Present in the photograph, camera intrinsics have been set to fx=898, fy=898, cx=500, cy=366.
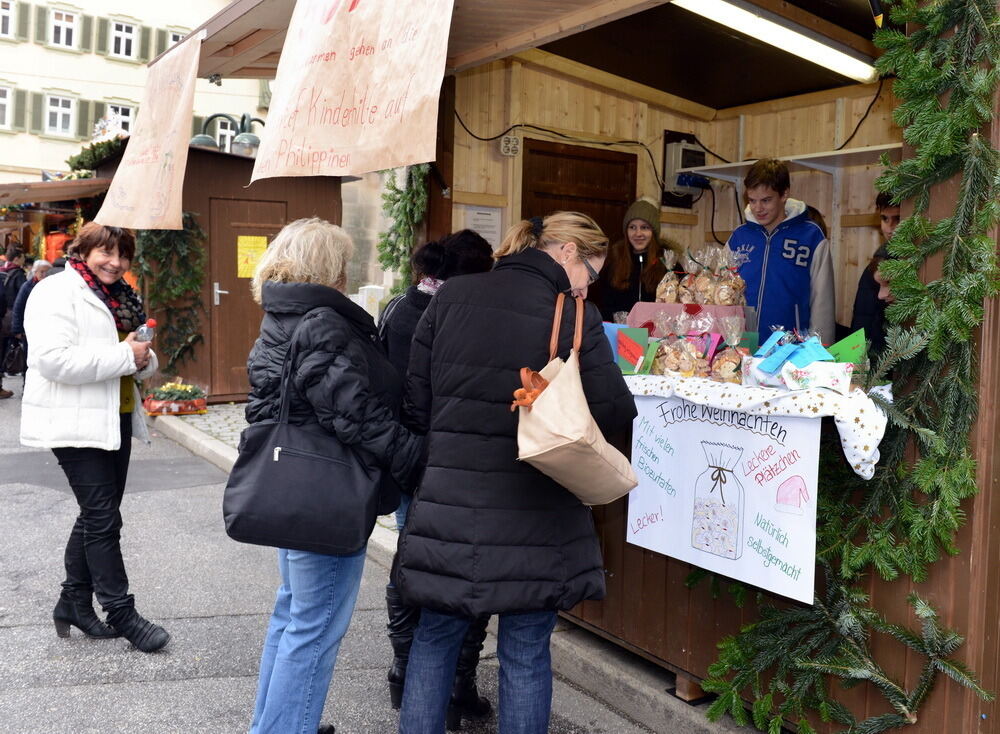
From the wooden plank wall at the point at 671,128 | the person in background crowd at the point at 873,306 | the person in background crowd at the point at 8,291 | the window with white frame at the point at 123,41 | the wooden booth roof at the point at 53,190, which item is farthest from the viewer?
the window with white frame at the point at 123,41

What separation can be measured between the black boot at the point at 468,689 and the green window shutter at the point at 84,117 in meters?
35.7

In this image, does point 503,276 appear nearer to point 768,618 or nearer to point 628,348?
point 628,348

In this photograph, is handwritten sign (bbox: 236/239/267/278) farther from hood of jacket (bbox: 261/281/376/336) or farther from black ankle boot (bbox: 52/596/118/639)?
hood of jacket (bbox: 261/281/376/336)

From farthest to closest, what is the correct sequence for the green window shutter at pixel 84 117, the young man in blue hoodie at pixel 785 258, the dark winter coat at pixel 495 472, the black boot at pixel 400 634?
the green window shutter at pixel 84 117 → the young man in blue hoodie at pixel 785 258 → the black boot at pixel 400 634 → the dark winter coat at pixel 495 472

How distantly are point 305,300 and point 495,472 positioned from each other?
0.79 metres

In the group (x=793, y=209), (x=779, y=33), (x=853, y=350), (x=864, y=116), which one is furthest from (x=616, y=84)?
(x=853, y=350)

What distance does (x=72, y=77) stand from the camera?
34.3 metres

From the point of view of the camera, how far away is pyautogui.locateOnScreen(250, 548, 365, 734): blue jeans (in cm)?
276

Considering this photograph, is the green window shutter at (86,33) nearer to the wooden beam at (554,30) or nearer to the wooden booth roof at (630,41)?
the wooden booth roof at (630,41)

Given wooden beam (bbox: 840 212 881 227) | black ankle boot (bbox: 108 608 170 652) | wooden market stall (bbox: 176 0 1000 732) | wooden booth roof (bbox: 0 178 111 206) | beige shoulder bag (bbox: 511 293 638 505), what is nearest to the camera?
beige shoulder bag (bbox: 511 293 638 505)

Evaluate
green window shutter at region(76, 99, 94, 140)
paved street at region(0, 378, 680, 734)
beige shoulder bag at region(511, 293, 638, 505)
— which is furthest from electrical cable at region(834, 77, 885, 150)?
green window shutter at region(76, 99, 94, 140)

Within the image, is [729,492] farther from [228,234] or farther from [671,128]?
[228,234]

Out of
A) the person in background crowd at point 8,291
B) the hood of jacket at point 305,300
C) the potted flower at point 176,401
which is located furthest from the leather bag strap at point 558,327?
the person in background crowd at point 8,291

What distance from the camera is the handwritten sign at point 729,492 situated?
273cm
